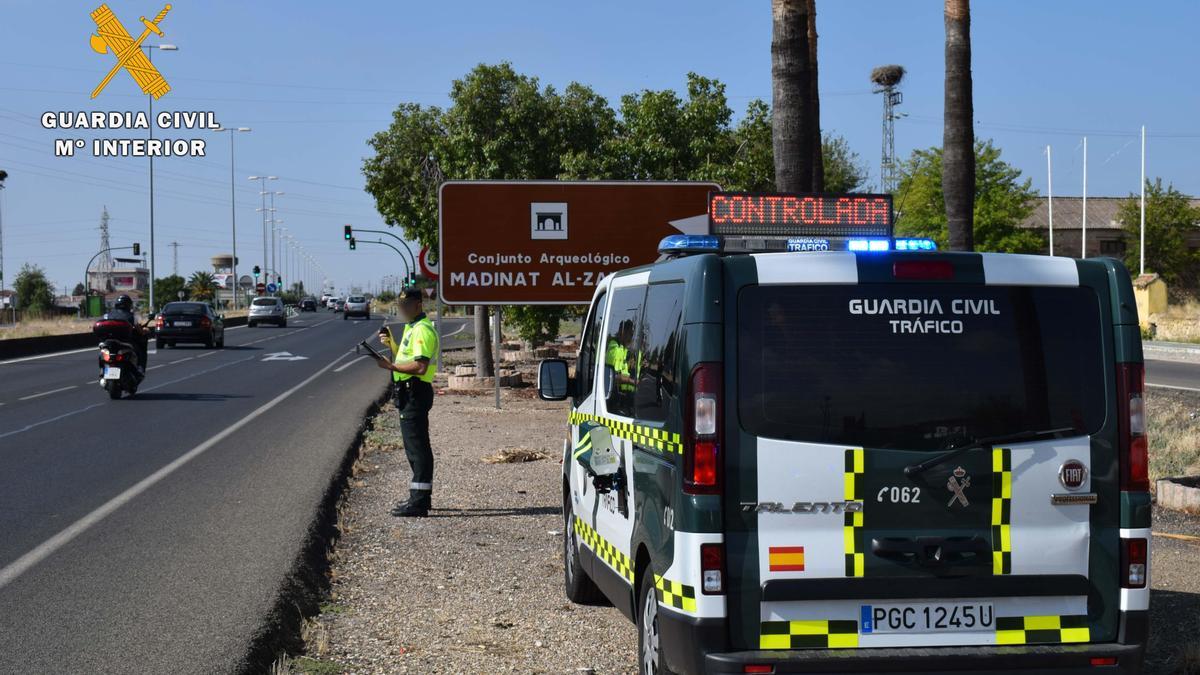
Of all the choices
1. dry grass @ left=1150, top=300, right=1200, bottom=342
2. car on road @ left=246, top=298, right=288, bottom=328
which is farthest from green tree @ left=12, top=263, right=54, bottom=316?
dry grass @ left=1150, top=300, right=1200, bottom=342

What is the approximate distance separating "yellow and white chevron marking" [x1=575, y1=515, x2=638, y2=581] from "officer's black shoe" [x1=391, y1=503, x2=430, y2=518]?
3603mm

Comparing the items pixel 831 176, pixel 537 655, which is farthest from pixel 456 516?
pixel 831 176

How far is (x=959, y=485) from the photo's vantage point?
4.83 metres

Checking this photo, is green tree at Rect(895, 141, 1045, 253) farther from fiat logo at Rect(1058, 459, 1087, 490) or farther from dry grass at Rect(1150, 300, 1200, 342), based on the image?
fiat logo at Rect(1058, 459, 1087, 490)

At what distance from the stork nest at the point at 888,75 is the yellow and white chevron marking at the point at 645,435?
248ft

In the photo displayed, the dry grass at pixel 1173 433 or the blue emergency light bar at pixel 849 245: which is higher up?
the blue emergency light bar at pixel 849 245

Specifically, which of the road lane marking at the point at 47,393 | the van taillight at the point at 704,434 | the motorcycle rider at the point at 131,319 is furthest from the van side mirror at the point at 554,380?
the road lane marking at the point at 47,393

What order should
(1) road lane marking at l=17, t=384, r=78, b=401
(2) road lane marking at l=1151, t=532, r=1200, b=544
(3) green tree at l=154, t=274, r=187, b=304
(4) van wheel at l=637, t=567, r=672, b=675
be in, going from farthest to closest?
1. (3) green tree at l=154, t=274, r=187, b=304
2. (1) road lane marking at l=17, t=384, r=78, b=401
3. (2) road lane marking at l=1151, t=532, r=1200, b=544
4. (4) van wheel at l=637, t=567, r=672, b=675

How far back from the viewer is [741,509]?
15.7ft

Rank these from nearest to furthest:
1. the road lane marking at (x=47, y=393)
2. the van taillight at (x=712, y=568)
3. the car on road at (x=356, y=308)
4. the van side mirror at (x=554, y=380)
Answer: the van taillight at (x=712, y=568) < the van side mirror at (x=554, y=380) < the road lane marking at (x=47, y=393) < the car on road at (x=356, y=308)

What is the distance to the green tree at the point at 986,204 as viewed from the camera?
6844 cm

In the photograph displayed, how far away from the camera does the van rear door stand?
478 cm

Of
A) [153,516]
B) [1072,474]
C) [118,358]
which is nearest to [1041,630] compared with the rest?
[1072,474]

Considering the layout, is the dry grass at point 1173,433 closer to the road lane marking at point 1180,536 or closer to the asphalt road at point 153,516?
the road lane marking at point 1180,536
